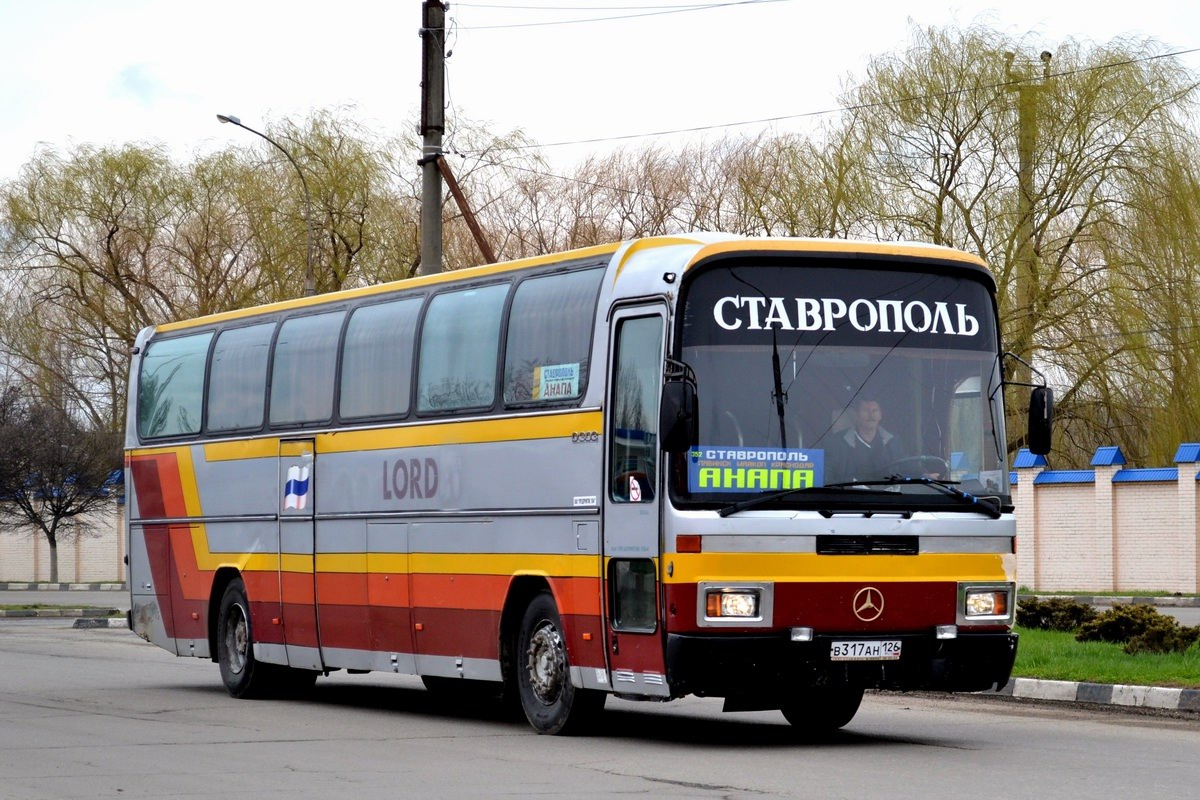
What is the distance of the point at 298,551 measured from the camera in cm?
1594

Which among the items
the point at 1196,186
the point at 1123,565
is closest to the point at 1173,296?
the point at 1196,186

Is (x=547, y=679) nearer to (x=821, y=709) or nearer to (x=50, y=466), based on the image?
(x=821, y=709)

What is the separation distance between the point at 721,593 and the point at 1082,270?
30.6 meters

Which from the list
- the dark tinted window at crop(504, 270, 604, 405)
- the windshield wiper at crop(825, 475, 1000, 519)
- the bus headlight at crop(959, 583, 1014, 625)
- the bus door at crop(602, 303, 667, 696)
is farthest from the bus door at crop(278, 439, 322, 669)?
the bus headlight at crop(959, 583, 1014, 625)

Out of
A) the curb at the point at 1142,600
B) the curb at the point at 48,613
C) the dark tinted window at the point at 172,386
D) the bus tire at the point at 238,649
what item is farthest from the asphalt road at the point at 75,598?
the bus tire at the point at 238,649

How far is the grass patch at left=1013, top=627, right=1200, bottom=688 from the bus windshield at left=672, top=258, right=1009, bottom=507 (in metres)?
4.52

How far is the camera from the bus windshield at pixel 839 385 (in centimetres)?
1128

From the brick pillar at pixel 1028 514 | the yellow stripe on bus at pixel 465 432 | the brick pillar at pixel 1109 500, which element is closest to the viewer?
the yellow stripe on bus at pixel 465 432

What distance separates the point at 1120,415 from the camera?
131 ft

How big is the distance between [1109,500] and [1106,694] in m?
22.1

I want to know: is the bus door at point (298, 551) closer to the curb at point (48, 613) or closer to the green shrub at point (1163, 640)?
the green shrub at point (1163, 640)

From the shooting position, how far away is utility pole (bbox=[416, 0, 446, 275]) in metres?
21.4

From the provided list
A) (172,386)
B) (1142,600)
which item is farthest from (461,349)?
(1142,600)

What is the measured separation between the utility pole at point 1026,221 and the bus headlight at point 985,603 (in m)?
28.4
